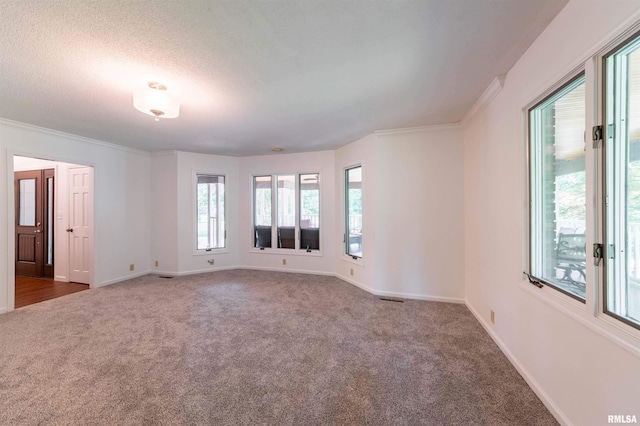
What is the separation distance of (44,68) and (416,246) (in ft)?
14.4

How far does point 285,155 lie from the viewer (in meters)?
5.41

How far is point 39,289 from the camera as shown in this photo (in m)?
4.23

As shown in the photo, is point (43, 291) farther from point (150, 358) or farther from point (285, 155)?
point (285, 155)

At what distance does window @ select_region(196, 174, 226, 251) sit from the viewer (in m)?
5.37

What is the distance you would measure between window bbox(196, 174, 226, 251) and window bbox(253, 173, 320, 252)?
2.36ft

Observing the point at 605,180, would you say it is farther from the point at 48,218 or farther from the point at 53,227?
the point at 48,218

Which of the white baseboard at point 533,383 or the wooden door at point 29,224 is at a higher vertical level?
the wooden door at point 29,224

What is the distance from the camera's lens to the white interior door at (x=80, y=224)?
4.41 m

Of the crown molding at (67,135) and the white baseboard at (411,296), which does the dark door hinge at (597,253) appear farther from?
the crown molding at (67,135)

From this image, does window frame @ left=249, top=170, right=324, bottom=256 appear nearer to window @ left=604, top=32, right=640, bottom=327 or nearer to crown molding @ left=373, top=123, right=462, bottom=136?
crown molding @ left=373, top=123, right=462, bottom=136

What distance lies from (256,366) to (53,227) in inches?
212

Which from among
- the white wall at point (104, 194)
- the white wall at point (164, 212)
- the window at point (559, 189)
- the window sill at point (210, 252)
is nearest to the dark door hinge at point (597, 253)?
the window at point (559, 189)

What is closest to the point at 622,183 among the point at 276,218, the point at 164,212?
the point at 276,218

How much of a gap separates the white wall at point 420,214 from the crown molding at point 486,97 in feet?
1.16
